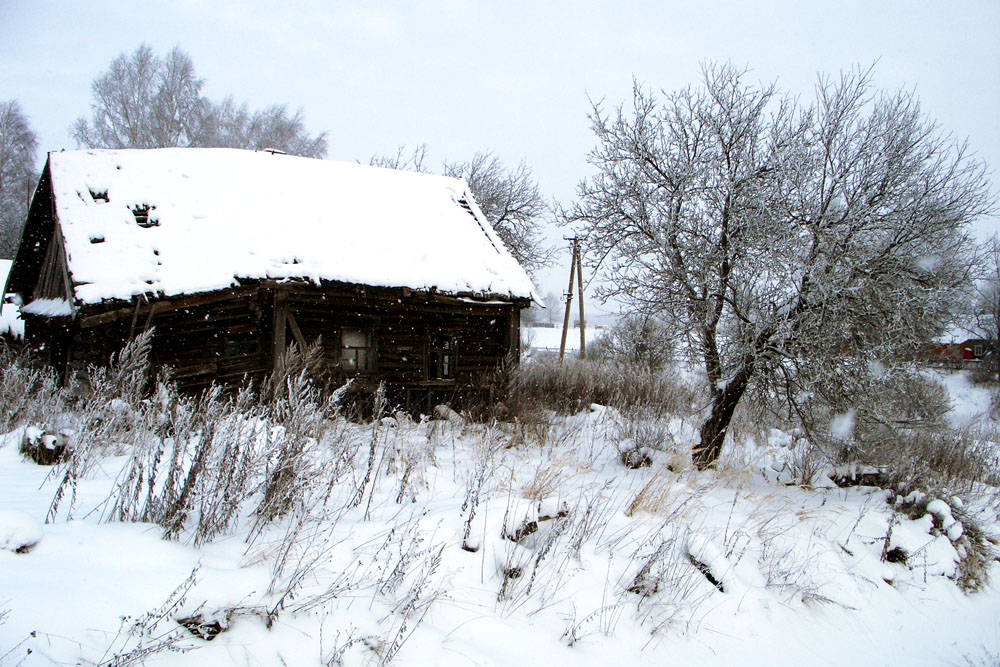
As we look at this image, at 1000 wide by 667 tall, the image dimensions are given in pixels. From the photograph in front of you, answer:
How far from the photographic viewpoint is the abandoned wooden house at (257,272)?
938 centimetres

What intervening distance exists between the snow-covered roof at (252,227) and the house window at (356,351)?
179 centimetres

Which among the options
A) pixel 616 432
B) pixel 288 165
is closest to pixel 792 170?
pixel 616 432

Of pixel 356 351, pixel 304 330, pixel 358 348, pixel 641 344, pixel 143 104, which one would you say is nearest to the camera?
pixel 304 330

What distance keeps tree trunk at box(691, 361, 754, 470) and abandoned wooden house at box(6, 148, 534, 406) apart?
482cm

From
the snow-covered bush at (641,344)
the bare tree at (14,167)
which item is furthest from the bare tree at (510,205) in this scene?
the bare tree at (14,167)

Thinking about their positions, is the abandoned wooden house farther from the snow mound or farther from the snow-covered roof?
the snow mound

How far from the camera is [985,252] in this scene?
22.4 feet

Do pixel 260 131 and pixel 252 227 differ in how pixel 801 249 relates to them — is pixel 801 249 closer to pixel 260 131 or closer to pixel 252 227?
pixel 252 227

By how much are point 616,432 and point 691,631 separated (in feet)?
19.5

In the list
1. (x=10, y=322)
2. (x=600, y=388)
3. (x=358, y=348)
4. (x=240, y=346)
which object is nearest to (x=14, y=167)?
(x=10, y=322)

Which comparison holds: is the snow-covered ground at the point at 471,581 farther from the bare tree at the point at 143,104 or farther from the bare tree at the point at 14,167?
the bare tree at the point at 14,167

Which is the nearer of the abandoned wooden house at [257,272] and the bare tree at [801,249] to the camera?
the bare tree at [801,249]

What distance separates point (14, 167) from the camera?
2558cm

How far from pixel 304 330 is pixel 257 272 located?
1729mm
